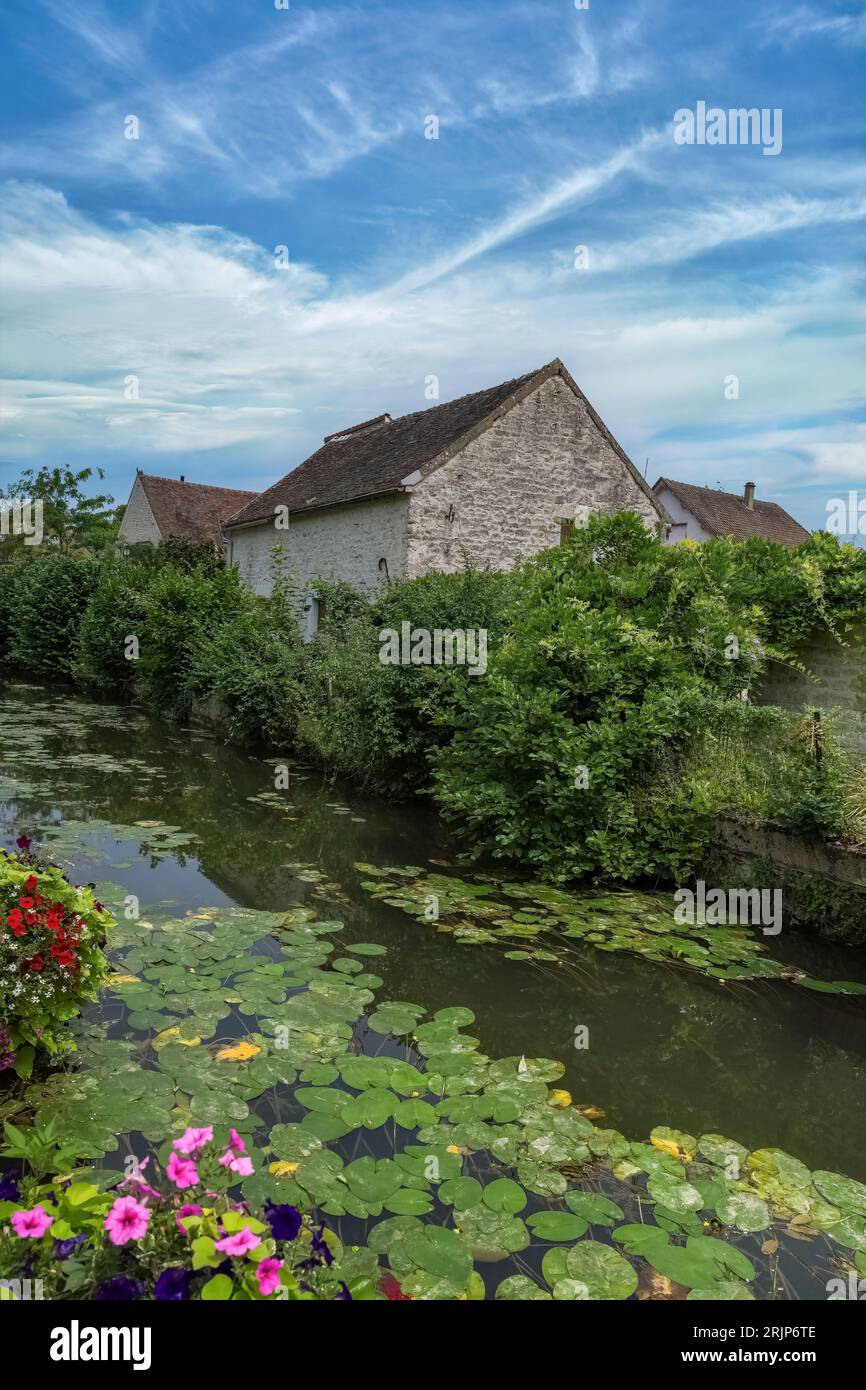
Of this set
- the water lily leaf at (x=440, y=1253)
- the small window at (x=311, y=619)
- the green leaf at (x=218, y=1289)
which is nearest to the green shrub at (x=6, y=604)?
the small window at (x=311, y=619)

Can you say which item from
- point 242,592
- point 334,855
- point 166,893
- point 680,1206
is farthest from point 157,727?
point 680,1206

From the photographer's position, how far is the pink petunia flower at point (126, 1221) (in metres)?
2.04

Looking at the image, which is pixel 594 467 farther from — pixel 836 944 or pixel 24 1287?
pixel 24 1287

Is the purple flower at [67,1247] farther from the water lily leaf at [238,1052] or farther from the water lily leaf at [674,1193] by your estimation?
the water lily leaf at [674,1193]

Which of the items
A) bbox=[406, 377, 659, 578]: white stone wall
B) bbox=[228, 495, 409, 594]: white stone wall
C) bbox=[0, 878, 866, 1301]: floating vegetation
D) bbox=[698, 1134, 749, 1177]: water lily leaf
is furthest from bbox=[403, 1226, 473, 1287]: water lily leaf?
bbox=[228, 495, 409, 594]: white stone wall

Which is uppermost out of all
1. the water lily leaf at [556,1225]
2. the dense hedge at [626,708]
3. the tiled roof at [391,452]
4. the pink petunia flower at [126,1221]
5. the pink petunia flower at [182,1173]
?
the tiled roof at [391,452]

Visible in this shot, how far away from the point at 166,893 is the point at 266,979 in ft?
7.69

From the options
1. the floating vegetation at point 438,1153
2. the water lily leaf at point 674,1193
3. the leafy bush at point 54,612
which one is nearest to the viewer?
the floating vegetation at point 438,1153

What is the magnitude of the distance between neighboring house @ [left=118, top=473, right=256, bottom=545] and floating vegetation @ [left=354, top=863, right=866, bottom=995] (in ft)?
93.7

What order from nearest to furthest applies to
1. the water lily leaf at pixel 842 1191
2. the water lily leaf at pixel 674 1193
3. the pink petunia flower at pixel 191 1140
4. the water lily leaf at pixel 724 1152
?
the pink petunia flower at pixel 191 1140, the water lily leaf at pixel 674 1193, the water lily leaf at pixel 842 1191, the water lily leaf at pixel 724 1152

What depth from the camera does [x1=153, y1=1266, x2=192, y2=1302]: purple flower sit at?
192cm

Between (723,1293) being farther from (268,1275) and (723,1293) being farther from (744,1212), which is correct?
(268,1275)

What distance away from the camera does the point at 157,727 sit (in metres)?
19.1

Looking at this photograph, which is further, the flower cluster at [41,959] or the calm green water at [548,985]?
the calm green water at [548,985]
